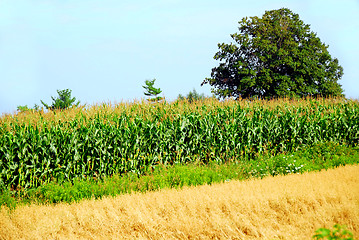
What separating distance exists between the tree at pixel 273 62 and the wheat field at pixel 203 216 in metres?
23.5

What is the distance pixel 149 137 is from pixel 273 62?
21615 millimetres

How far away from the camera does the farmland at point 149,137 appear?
10.8m

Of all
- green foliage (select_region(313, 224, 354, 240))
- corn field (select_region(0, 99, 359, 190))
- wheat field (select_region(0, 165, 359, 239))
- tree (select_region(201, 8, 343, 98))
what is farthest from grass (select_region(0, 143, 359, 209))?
tree (select_region(201, 8, 343, 98))

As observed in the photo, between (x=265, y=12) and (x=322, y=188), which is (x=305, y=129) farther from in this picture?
(x=265, y=12)

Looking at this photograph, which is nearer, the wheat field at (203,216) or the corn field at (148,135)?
the wheat field at (203,216)

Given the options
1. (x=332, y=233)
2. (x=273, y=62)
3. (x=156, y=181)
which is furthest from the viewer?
(x=273, y=62)

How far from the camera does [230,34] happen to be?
3241cm

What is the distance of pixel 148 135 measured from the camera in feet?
40.0

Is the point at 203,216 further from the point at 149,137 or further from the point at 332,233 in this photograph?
the point at 149,137

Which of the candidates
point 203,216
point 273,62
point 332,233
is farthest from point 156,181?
point 273,62

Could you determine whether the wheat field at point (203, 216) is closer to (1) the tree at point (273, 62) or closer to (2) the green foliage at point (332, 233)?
(2) the green foliage at point (332, 233)

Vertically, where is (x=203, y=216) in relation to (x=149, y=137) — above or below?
below

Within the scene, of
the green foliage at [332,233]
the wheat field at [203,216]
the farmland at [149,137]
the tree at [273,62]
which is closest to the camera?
the green foliage at [332,233]

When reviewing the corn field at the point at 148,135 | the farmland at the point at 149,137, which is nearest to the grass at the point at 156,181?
the farmland at the point at 149,137
